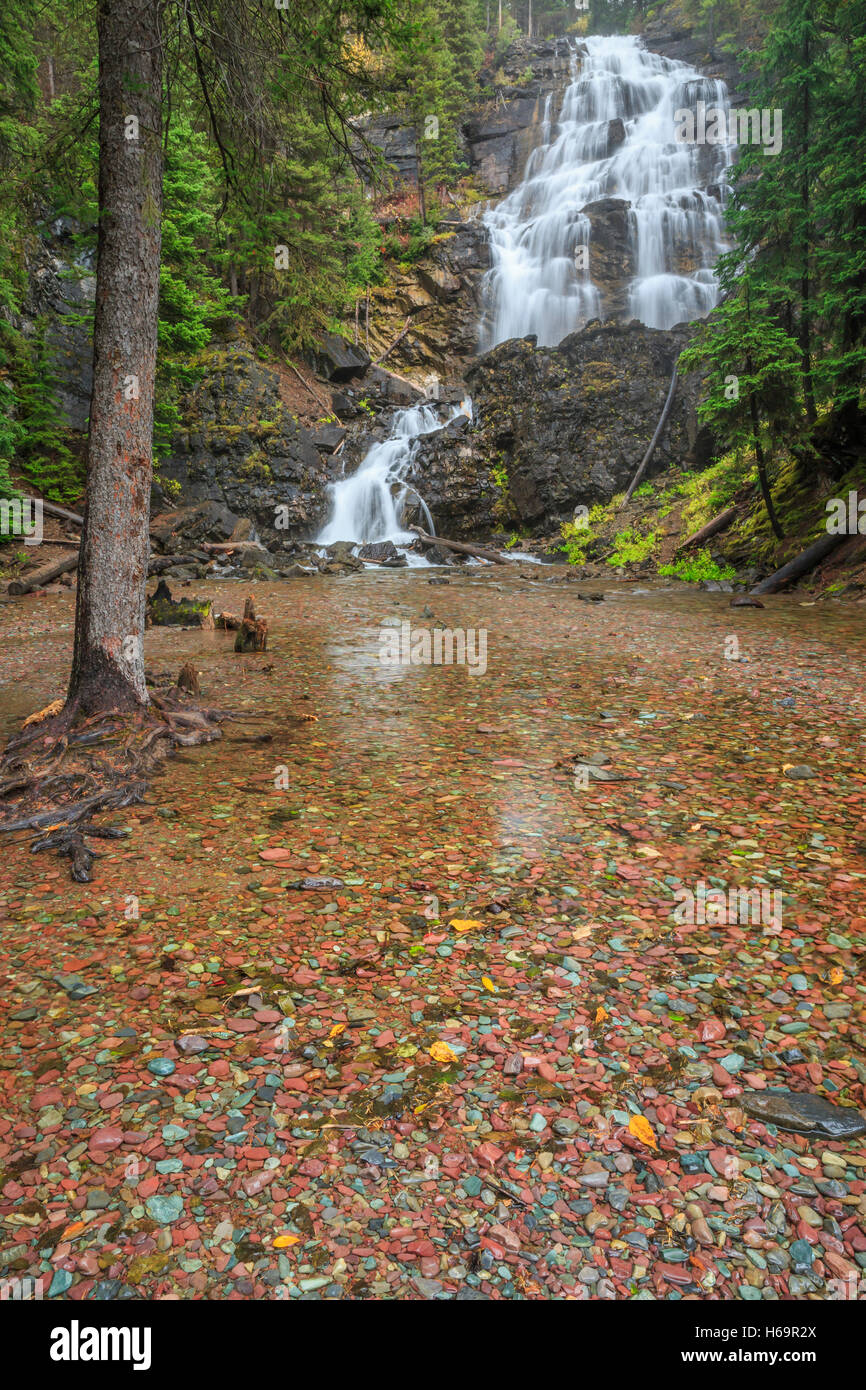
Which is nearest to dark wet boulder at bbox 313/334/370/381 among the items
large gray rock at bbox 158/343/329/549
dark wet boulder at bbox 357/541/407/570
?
large gray rock at bbox 158/343/329/549

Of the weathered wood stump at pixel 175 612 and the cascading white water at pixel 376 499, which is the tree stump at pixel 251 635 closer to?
the weathered wood stump at pixel 175 612

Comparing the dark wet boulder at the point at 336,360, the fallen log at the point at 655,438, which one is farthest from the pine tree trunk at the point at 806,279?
the dark wet boulder at the point at 336,360

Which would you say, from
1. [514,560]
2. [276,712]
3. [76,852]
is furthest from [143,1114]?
[514,560]

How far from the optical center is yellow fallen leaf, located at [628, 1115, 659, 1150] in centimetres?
268

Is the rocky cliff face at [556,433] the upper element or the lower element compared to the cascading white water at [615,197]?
lower

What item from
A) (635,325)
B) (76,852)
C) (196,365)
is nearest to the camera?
(76,852)

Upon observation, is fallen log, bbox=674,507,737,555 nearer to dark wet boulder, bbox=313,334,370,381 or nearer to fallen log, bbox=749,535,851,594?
fallen log, bbox=749,535,851,594

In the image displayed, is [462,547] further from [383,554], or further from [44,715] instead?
[44,715]

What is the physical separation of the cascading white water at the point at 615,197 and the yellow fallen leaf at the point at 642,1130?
37779 millimetres

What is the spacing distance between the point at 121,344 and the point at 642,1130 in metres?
6.70

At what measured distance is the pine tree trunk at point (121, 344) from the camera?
5898 millimetres
